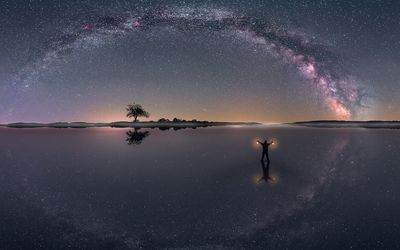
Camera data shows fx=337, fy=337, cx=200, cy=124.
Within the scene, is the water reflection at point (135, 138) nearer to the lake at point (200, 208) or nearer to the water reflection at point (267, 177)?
the lake at point (200, 208)

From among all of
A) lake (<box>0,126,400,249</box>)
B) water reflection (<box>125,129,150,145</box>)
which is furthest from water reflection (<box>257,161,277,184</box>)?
water reflection (<box>125,129,150,145</box>)

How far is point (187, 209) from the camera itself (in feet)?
41.3

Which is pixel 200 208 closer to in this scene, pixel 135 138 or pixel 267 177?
pixel 267 177

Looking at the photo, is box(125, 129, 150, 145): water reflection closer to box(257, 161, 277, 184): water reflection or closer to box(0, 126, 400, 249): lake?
box(0, 126, 400, 249): lake

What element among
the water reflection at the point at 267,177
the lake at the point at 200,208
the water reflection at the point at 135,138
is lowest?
the lake at the point at 200,208

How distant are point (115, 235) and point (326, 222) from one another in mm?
6739

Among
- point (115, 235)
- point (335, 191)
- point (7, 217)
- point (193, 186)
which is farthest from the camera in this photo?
point (193, 186)

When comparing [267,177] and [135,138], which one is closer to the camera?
[267,177]

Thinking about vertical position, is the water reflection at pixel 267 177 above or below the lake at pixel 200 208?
above

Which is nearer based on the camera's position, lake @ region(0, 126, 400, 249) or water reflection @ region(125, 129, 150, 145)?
lake @ region(0, 126, 400, 249)

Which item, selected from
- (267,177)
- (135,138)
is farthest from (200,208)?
(135,138)

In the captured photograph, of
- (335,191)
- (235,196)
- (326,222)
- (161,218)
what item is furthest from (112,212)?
(335,191)

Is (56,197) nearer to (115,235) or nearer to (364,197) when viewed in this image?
(115,235)

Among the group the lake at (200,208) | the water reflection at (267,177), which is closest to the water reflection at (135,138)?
the lake at (200,208)
